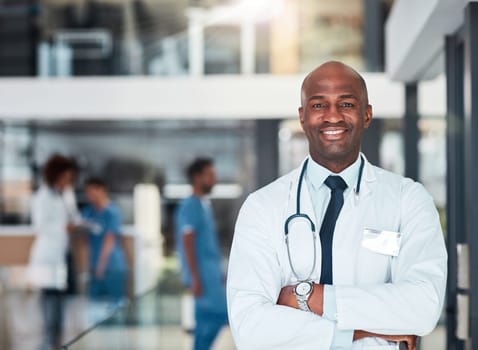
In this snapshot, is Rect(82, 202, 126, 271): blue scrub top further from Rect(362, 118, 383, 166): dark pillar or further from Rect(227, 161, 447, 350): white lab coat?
Rect(227, 161, 447, 350): white lab coat

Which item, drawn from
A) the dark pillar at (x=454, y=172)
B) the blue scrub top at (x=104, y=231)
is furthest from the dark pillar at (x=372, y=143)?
the dark pillar at (x=454, y=172)

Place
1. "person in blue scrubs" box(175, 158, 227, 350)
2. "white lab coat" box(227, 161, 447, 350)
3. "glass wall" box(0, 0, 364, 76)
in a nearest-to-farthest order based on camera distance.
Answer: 1. "white lab coat" box(227, 161, 447, 350)
2. "person in blue scrubs" box(175, 158, 227, 350)
3. "glass wall" box(0, 0, 364, 76)

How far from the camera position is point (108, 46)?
1118 centimetres

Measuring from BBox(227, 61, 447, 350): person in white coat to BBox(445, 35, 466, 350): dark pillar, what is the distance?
213 cm

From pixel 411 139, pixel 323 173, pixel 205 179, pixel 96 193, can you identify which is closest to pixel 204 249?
pixel 205 179

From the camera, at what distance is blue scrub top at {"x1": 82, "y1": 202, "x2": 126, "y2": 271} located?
906cm

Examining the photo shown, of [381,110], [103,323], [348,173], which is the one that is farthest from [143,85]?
[348,173]

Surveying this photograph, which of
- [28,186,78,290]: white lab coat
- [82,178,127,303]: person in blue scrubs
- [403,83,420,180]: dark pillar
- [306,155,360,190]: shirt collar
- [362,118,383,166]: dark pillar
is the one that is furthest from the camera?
[362,118,383,166]: dark pillar

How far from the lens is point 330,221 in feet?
7.91

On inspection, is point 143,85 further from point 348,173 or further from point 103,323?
point 348,173

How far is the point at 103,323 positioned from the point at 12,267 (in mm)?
6736

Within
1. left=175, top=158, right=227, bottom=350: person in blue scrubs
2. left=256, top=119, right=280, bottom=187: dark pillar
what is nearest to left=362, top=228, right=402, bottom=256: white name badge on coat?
left=175, top=158, right=227, bottom=350: person in blue scrubs

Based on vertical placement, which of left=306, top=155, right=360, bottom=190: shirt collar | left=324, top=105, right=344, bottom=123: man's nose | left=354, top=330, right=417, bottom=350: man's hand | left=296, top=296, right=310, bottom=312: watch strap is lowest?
left=354, top=330, right=417, bottom=350: man's hand

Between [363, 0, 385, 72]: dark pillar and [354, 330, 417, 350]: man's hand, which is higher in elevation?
[363, 0, 385, 72]: dark pillar
